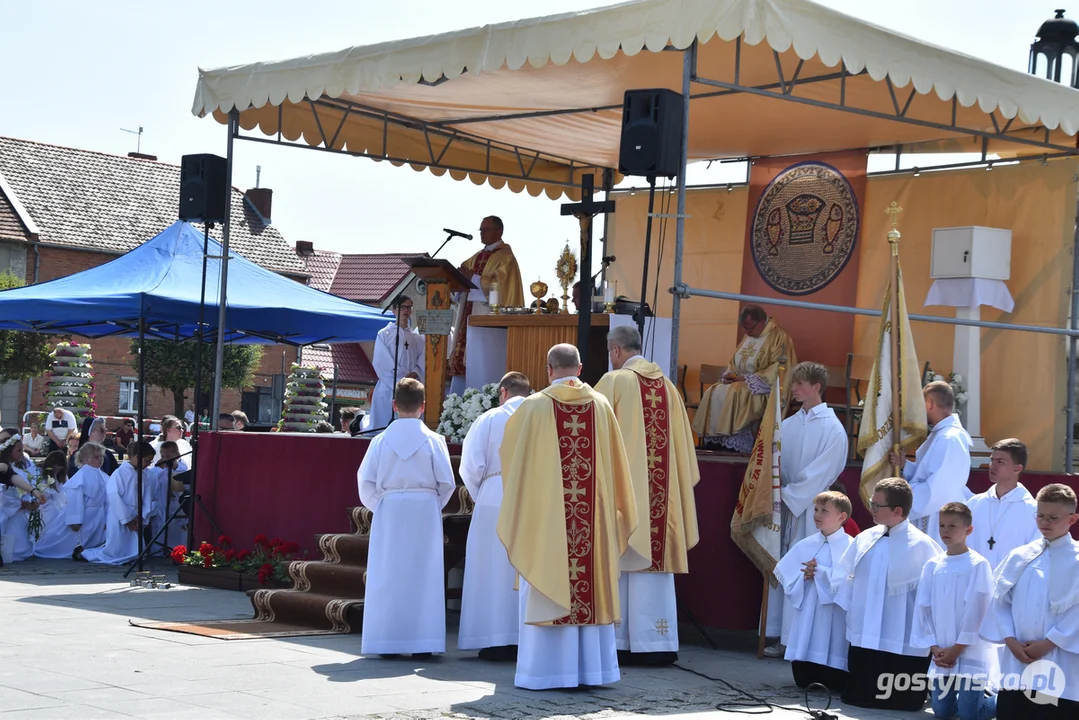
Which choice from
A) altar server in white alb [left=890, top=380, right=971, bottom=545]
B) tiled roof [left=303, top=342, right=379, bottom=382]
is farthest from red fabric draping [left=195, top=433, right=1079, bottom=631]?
tiled roof [left=303, top=342, right=379, bottom=382]

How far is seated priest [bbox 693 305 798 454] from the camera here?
1129 cm

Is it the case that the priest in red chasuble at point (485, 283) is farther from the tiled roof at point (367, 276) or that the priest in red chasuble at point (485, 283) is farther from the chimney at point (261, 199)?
the chimney at point (261, 199)

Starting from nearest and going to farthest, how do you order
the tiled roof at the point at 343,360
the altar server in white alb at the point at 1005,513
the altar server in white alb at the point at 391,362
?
the altar server in white alb at the point at 1005,513 → the altar server in white alb at the point at 391,362 → the tiled roof at the point at 343,360

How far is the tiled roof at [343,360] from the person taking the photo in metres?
44.8

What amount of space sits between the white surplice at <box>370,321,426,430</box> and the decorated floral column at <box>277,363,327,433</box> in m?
4.09

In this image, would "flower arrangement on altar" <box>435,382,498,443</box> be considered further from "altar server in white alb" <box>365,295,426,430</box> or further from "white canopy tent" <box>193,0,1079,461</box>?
"white canopy tent" <box>193,0,1079,461</box>

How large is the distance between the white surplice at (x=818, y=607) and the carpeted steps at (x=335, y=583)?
8.76 ft

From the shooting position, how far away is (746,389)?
11359 mm

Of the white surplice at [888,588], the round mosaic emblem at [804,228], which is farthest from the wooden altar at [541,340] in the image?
the white surplice at [888,588]

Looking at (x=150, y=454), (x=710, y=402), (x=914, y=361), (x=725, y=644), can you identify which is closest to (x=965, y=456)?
(x=914, y=361)

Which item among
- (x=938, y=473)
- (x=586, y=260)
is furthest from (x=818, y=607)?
(x=586, y=260)

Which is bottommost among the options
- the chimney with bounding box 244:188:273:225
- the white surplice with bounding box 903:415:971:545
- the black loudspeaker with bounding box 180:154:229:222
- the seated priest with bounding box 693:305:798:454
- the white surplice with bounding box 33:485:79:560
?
the white surplice with bounding box 33:485:79:560

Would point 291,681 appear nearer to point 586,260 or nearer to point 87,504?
point 586,260

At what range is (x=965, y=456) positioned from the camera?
861 cm
